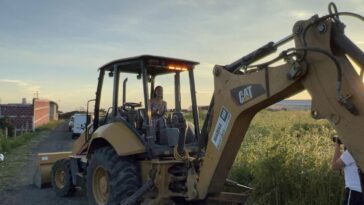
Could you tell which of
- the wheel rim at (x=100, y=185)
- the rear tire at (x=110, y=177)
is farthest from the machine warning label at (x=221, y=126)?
the wheel rim at (x=100, y=185)

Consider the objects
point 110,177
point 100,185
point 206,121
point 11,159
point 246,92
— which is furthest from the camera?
point 11,159

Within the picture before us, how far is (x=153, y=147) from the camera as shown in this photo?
6.89 metres

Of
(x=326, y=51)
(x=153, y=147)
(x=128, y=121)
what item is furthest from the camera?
(x=128, y=121)

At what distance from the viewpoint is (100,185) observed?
25.3 feet

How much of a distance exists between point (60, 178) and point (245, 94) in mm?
6229

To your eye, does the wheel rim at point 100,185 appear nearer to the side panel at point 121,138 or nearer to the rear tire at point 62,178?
the side panel at point 121,138

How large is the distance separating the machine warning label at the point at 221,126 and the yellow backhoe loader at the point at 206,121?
1cm

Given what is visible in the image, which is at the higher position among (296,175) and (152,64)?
(152,64)

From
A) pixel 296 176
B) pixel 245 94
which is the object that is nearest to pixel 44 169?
pixel 296 176

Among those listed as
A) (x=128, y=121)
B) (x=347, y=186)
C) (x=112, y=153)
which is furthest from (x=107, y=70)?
(x=347, y=186)

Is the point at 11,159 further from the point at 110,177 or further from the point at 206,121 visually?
the point at 206,121

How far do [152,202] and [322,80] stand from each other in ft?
12.0

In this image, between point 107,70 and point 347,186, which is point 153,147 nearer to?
point 107,70

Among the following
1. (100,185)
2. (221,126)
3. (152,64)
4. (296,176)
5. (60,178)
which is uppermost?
(152,64)
